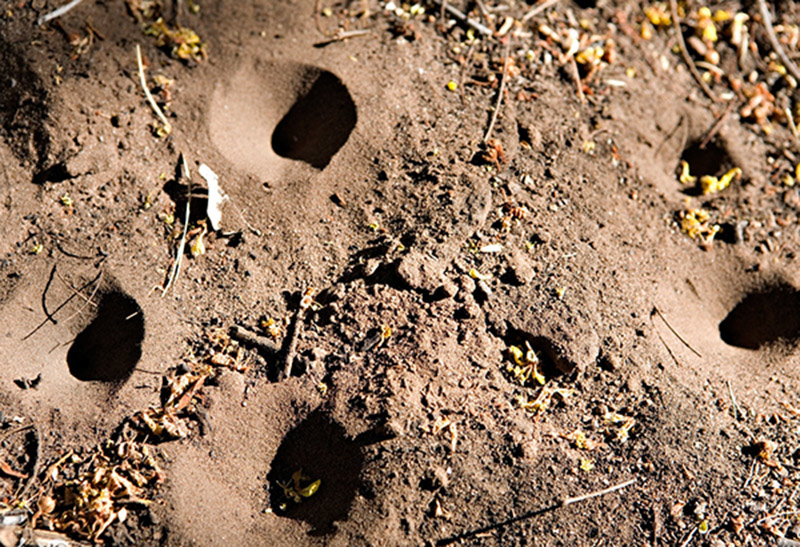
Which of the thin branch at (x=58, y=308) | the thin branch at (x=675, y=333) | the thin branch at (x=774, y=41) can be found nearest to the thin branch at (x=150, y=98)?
the thin branch at (x=58, y=308)

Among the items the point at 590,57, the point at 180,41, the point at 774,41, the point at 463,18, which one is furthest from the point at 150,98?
the point at 774,41

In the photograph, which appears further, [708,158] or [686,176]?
[708,158]

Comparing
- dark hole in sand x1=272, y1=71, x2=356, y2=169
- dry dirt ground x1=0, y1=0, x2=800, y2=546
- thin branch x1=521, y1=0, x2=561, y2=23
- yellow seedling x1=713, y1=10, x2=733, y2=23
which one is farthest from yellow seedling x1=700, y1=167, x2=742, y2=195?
dark hole in sand x1=272, y1=71, x2=356, y2=169

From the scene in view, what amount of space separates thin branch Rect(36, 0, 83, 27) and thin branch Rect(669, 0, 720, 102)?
2.49 metres

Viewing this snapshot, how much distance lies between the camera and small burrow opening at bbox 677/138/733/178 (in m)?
2.79

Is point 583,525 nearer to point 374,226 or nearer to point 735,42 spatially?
point 374,226

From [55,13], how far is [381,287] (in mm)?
1629

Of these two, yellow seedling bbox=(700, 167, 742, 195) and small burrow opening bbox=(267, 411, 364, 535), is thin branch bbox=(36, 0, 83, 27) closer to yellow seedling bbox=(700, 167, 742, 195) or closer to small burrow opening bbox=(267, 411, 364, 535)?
small burrow opening bbox=(267, 411, 364, 535)

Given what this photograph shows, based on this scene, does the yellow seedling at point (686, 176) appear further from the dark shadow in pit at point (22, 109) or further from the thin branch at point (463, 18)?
the dark shadow in pit at point (22, 109)

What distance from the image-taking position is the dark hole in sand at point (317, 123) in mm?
2481

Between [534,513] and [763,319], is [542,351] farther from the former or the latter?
[763,319]

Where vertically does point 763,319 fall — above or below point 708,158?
below

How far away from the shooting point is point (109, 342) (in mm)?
2240

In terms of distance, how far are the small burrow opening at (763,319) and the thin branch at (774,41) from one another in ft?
3.68
